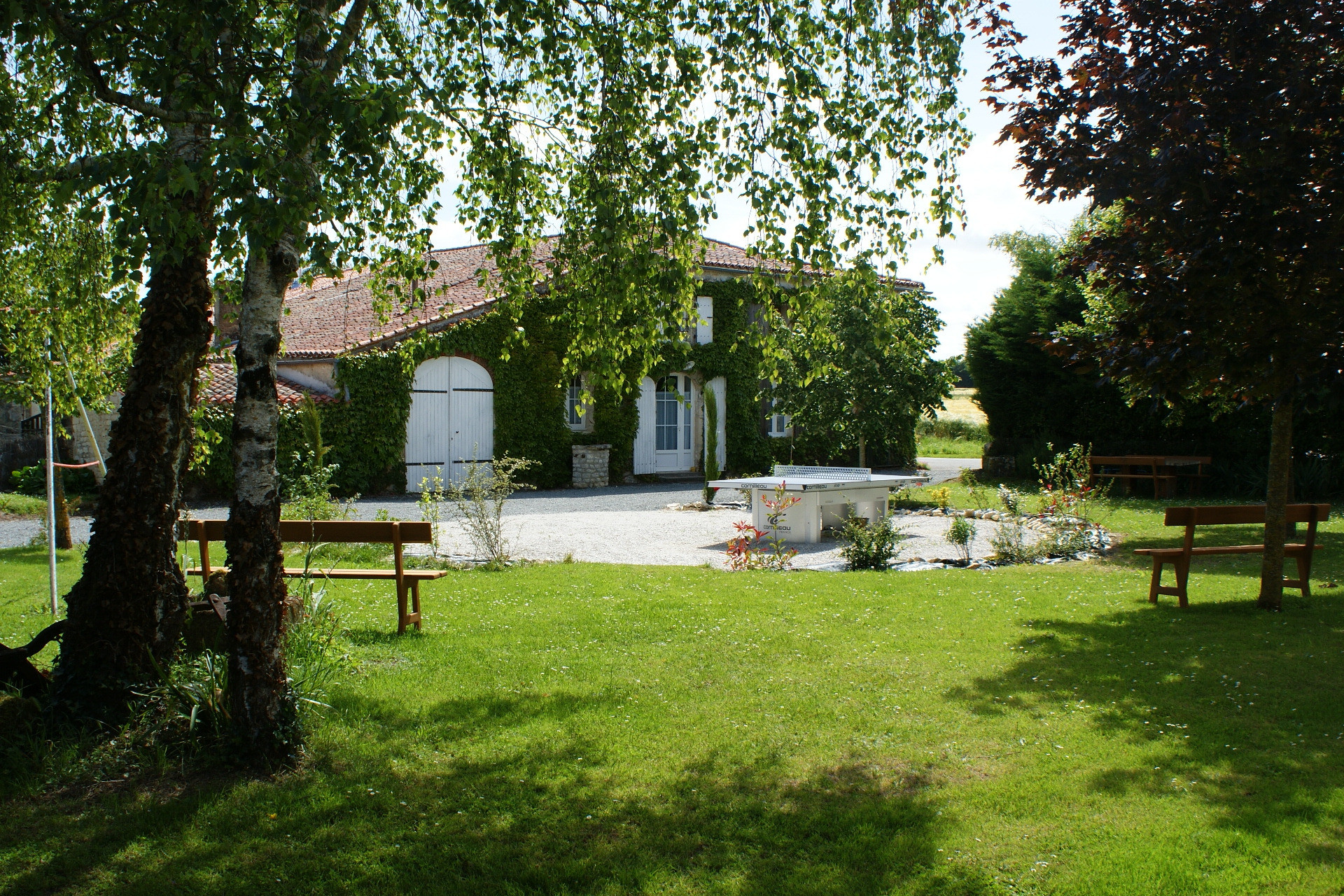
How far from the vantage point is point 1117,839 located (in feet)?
10.9

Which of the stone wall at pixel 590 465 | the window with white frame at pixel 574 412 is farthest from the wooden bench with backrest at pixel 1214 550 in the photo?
the window with white frame at pixel 574 412

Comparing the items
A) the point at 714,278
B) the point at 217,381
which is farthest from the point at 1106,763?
the point at 714,278

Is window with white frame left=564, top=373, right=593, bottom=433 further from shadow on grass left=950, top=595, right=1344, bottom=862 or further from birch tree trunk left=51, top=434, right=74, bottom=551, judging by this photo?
shadow on grass left=950, top=595, right=1344, bottom=862

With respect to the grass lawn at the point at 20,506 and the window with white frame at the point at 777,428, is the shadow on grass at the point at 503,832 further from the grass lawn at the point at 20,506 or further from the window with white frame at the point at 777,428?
the window with white frame at the point at 777,428

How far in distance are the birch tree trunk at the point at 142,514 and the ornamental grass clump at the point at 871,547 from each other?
7.00 m

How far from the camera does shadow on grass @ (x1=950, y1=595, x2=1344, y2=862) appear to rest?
3697 mm

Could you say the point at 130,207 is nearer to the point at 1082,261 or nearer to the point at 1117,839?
the point at 1117,839

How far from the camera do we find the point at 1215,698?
4.95 metres

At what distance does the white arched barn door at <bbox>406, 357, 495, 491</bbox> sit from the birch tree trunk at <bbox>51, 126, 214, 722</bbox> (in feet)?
47.4

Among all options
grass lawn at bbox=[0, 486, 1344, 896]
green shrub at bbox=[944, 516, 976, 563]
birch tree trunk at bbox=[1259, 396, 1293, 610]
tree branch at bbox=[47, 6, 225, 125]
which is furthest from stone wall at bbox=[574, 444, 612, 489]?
tree branch at bbox=[47, 6, 225, 125]

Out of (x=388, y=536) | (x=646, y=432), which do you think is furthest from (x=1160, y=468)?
(x=388, y=536)

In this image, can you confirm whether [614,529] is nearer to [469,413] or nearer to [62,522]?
[62,522]

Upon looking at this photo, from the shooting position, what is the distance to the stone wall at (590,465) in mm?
21094

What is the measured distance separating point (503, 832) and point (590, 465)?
1778cm
